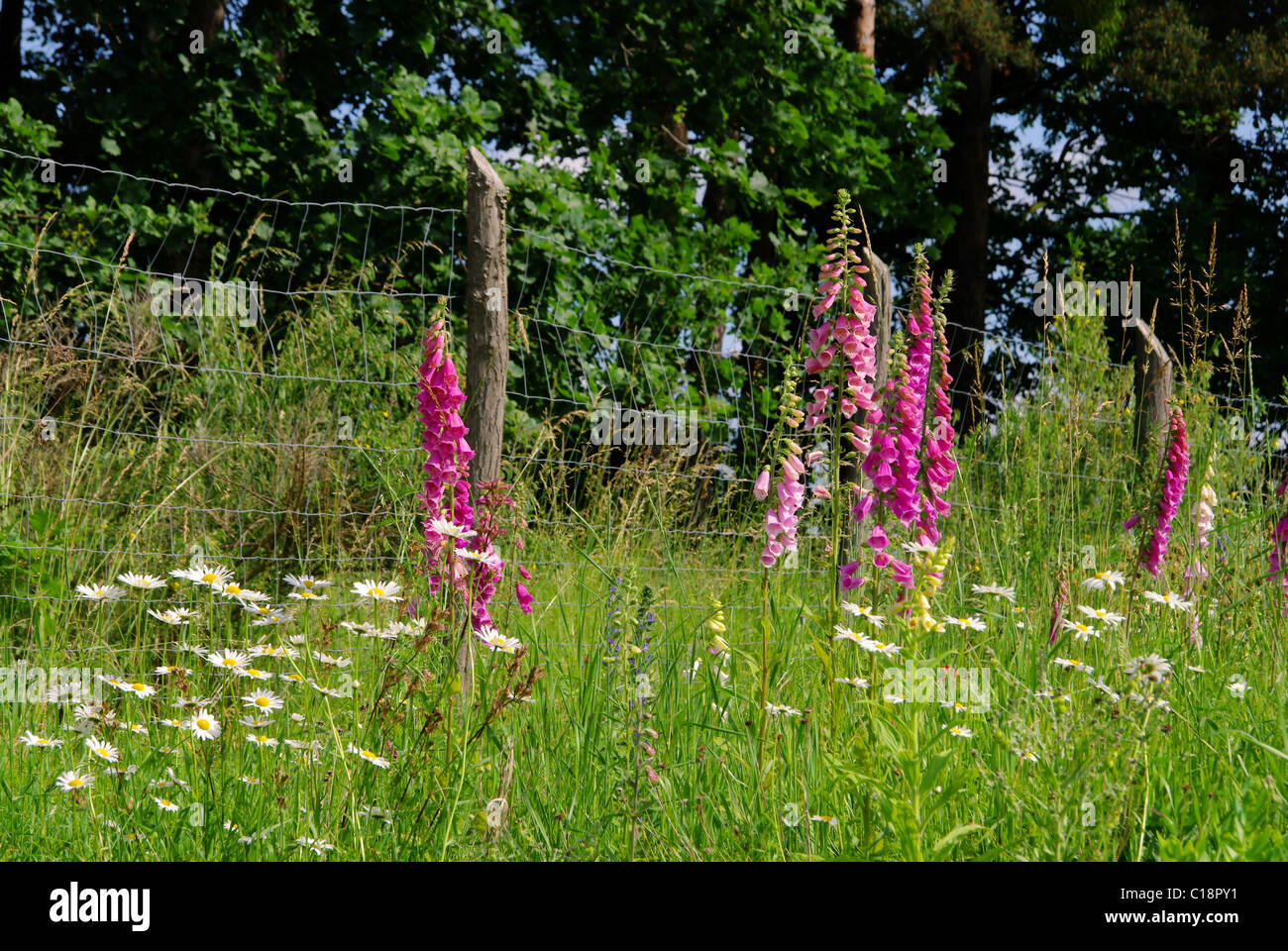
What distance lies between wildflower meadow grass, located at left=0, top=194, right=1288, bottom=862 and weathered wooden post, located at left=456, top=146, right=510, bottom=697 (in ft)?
1.32

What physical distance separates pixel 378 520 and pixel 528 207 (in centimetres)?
398

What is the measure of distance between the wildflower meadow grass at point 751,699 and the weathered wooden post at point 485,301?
1.32ft

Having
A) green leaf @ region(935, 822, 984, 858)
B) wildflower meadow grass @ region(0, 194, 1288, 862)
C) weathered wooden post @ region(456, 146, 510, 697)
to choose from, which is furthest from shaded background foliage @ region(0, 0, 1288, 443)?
green leaf @ region(935, 822, 984, 858)

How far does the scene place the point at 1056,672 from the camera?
3062mm

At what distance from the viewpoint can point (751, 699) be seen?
247cm

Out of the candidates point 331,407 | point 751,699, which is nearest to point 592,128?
point 331,407

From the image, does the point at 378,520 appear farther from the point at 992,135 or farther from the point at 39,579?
the point at 992,135

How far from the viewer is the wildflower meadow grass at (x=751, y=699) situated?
1.97 metres

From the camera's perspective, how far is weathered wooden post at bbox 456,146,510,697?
12.7ft

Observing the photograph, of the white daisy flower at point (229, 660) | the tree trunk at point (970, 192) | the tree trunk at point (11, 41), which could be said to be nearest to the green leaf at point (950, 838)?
the white daisy flower at point (229, 660)

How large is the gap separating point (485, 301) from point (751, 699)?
206 cm

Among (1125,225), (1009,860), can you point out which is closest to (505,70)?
(1009,860)

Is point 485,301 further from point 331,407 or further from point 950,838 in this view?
point 950,838

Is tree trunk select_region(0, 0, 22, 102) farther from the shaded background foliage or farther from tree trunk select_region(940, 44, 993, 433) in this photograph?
tree trunk select_region(940, 44, 993, 433)
